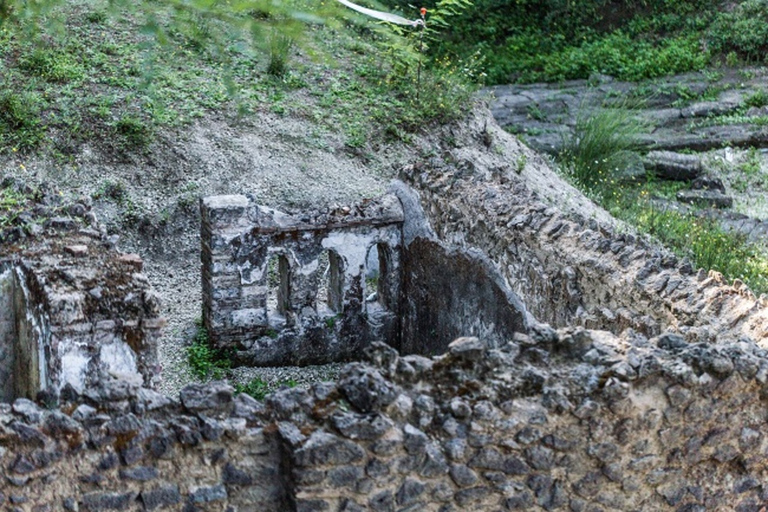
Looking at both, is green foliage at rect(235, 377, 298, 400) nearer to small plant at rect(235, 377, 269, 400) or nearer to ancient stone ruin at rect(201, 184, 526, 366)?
small plant at rect(235, 377, 269, 400)

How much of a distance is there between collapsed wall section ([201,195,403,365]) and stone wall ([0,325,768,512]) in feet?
15.5

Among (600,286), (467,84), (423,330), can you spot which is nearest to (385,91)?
(467,84)

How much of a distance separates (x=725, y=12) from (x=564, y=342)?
654 inches

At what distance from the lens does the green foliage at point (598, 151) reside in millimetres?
16047

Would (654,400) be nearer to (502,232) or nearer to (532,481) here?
(532,481)

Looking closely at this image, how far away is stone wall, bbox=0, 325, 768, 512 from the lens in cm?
523

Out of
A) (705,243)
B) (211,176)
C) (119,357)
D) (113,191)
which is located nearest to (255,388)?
(119,357)

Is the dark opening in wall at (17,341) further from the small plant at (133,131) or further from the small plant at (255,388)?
the small plant at (133,131)

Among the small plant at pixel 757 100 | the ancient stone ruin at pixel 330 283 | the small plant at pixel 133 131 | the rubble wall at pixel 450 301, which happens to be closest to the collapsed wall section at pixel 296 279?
the ancient stone ruin at pixel 330 283

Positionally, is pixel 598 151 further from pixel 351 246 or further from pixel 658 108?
pixel 351 246

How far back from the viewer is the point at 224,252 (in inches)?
409

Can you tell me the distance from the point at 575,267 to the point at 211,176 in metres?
5.88

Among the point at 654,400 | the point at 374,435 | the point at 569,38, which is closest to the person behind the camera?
the point at 374,435

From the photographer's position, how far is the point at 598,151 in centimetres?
1622
